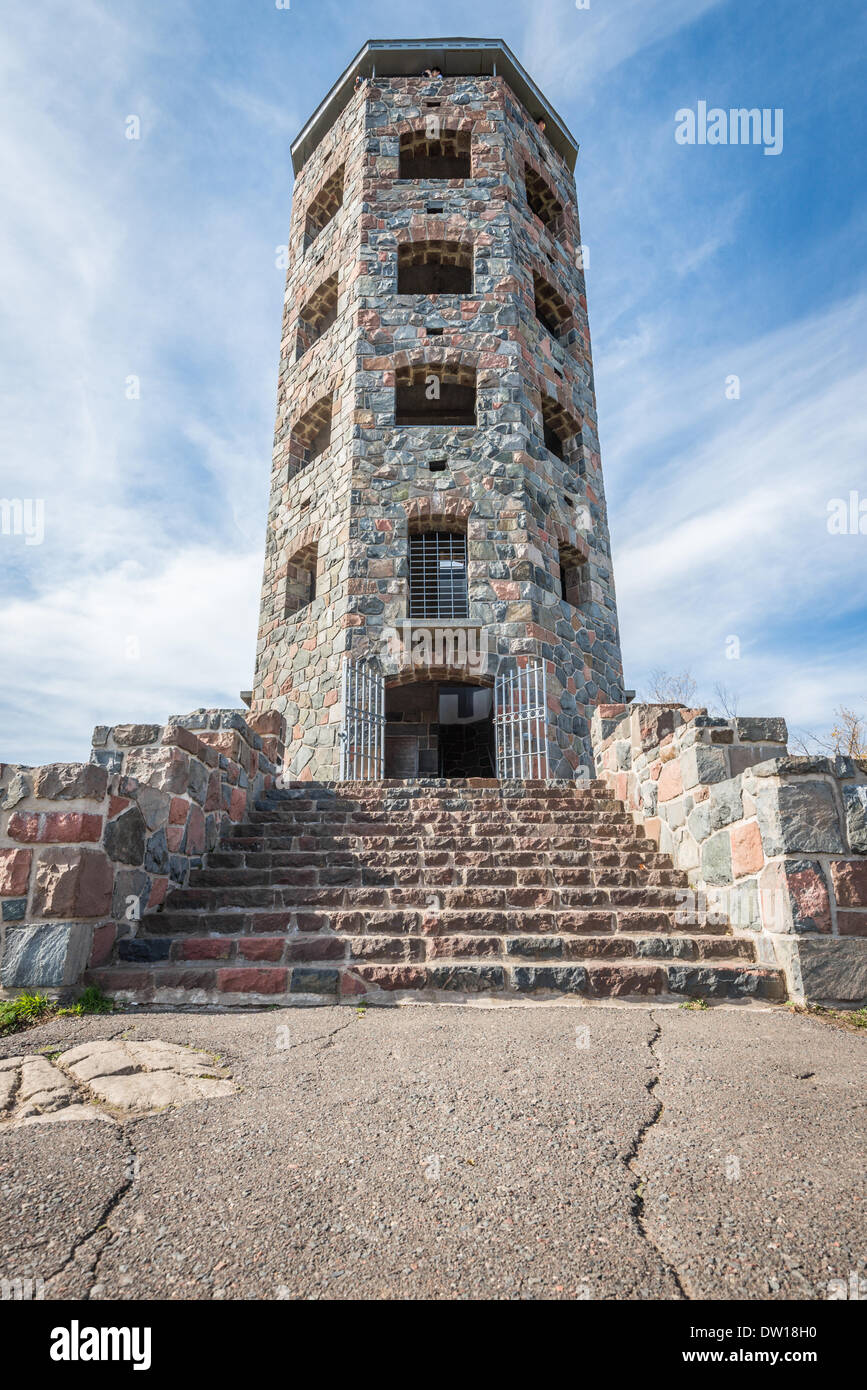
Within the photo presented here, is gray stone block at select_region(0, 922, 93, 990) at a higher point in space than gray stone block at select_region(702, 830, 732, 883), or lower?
lower

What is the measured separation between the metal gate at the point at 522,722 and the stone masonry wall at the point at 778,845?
16.0 ft

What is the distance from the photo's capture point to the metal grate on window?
11578 millimetres

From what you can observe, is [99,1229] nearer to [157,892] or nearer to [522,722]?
[157,892]

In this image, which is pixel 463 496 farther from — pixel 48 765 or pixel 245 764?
pixel 48 765

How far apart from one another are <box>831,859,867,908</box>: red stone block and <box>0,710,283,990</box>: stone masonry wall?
416 cm

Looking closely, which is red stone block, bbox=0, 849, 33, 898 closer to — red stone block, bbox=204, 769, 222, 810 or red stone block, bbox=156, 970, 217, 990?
red stone block, bbox=156, 970, 217, 990

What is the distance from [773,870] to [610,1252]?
3017 millimetres

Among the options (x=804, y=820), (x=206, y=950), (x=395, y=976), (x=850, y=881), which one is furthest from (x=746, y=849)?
(x=206, y=950)

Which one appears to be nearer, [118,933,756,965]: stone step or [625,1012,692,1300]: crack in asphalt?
[625,1012,692,1300]: crack in asphalt

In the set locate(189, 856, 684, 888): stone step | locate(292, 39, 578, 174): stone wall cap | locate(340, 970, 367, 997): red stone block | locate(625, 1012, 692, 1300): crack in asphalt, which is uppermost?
locate(292, 39, 578, 174): stone wall cap

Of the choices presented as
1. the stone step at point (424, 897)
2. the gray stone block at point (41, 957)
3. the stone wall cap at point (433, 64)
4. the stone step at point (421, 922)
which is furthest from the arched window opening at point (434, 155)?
the gray stone block at point (41, 957)

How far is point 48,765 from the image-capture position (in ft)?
13.1

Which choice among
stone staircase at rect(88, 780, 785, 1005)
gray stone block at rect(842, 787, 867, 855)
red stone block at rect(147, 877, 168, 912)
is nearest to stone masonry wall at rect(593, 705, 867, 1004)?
gray stone block at rect(842, 787, 867, 855)
